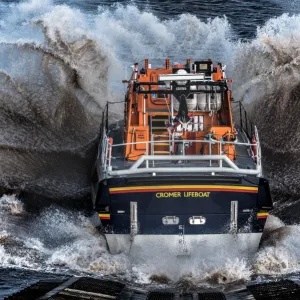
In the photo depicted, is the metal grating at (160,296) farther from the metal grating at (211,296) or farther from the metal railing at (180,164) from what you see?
the metal railing at (180,164)

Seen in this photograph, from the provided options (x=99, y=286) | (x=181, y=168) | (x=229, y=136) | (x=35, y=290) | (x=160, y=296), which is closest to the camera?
(x=35, y=290)

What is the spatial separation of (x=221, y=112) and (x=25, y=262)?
15.6 feet

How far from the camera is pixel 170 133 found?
15039mm

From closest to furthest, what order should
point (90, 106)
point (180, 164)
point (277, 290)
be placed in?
point (277, 290) → point (180, 164) → point (90, 106)

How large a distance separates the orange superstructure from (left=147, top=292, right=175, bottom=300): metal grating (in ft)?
8.64

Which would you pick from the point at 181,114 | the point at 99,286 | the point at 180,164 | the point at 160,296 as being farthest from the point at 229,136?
the point at 99,286

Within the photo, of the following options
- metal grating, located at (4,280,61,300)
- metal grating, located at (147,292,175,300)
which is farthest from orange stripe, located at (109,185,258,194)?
metal grating, located at (4,280,61,300)

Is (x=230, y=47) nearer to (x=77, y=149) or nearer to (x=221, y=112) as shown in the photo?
(x=77, y=149)

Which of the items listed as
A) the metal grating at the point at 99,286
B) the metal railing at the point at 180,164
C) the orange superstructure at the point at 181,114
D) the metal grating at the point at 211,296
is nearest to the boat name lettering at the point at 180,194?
the metal railing at the point at 180,164

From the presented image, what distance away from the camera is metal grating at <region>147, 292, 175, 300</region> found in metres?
12.5

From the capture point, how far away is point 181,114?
14.9 metres

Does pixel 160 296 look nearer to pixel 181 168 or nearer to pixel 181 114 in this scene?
pixel 181 168

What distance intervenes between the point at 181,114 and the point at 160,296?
369 centimetres

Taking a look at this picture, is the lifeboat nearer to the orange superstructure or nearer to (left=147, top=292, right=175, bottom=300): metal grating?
the orange superstructure
